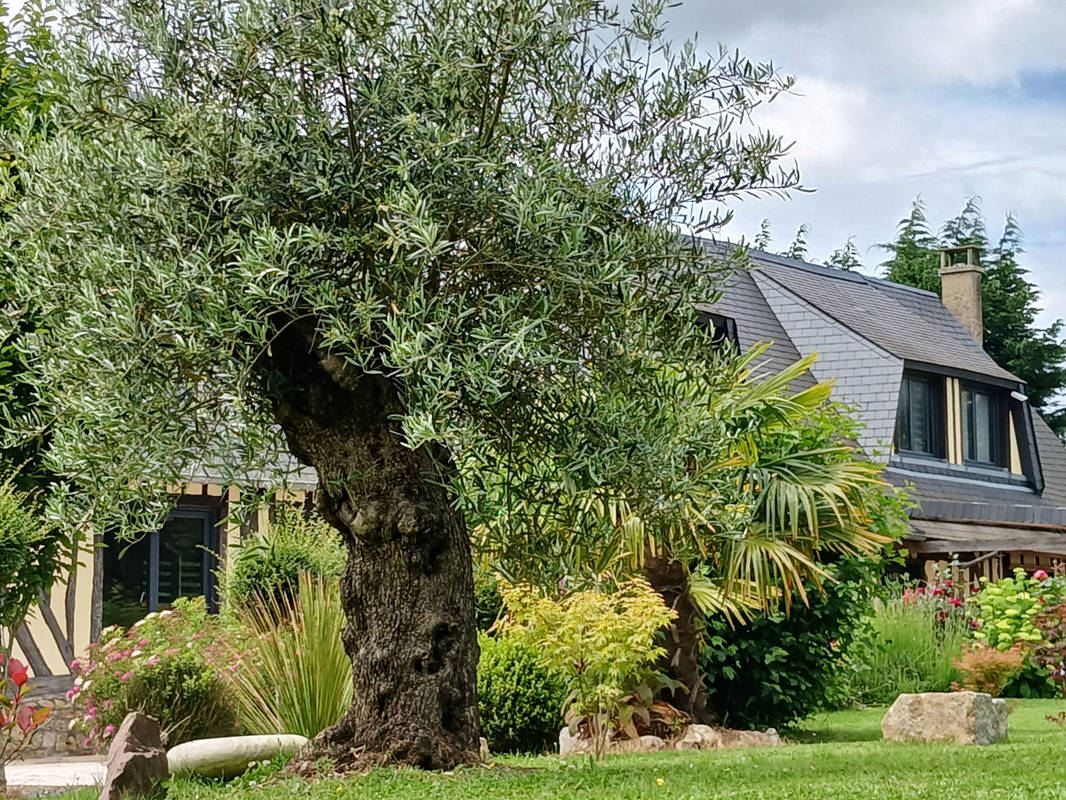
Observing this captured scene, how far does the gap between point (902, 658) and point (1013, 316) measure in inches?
855

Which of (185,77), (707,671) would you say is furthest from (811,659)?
(185,77)

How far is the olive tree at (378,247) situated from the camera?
237 inches

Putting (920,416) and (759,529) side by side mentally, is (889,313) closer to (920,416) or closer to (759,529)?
(920,416)

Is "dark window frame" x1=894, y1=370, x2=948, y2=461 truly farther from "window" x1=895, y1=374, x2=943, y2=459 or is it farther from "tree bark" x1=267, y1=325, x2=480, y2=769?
"tree bark" x1=267, y1=325, x2=480, y2=769

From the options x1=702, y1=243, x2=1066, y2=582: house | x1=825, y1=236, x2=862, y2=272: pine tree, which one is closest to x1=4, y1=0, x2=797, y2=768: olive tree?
x1=702, y1=243, x2=1066, y2=582: house

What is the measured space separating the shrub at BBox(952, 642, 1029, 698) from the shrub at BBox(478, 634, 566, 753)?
522 centimetres

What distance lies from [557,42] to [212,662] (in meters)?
6.78

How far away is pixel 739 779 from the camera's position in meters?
7.39

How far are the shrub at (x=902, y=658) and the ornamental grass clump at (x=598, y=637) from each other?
204 inches

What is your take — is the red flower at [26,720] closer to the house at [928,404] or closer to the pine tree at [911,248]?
the house at [928,404]

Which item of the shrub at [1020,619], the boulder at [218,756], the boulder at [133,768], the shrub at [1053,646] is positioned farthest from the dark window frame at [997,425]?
the boulder at [133,768]

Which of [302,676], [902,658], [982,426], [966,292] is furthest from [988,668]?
[966,292]

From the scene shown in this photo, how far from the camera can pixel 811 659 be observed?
38.9 feet

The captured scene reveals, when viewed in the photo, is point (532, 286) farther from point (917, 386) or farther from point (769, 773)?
point (917, 386)
